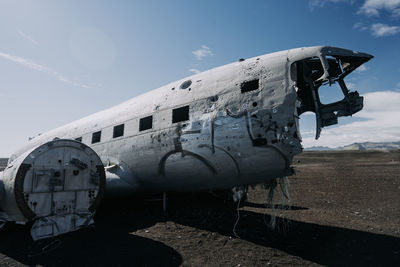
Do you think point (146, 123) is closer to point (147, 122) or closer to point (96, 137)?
point (147, 122)

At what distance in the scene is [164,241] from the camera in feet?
21.3

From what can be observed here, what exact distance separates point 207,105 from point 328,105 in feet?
12.7

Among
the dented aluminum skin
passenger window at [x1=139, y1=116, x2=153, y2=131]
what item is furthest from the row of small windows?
the dented aluminum skin

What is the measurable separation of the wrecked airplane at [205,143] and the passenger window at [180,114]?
0.04 meters

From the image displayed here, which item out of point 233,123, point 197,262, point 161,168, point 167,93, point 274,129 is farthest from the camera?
point 167,93

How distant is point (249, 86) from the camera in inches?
285

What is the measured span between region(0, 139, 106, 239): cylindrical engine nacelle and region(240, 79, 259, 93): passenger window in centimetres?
539

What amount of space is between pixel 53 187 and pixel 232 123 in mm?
5596

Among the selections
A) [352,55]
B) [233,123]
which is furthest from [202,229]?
[352,55]

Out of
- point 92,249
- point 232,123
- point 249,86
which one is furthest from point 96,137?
point 249,86

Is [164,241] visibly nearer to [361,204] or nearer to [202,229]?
[202,229]

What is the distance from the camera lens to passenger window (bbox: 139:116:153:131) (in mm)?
9055

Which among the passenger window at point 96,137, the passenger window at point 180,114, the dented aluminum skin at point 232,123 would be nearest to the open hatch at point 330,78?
the dented aluminum skin at point 232,123

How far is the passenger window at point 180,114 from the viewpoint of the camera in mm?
8080
